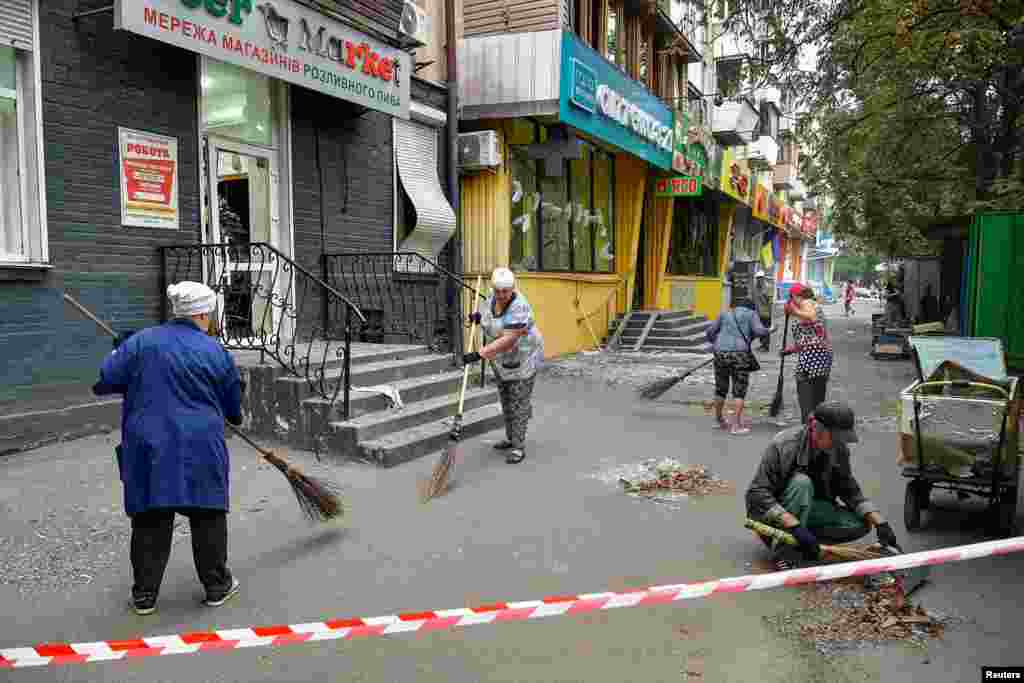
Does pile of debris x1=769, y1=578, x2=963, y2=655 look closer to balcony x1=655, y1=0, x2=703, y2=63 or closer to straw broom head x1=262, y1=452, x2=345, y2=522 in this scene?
straw broom head x1=262, y1=452, x2=345, y2=522

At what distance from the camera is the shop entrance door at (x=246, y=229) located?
809 centimetres

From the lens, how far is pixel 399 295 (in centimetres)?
1025

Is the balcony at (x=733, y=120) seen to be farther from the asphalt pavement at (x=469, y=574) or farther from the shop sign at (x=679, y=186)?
the asphalt pavement at (x=469, y=574)

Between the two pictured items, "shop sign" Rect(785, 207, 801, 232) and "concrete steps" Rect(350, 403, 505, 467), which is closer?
→ "concrete steps" Rect(350, 403, 505, 467)

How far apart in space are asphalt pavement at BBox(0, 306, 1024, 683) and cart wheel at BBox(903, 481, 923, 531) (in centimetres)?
7

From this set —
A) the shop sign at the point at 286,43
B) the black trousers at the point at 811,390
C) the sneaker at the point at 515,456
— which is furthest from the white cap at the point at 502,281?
the black trousers at the point at 811,390

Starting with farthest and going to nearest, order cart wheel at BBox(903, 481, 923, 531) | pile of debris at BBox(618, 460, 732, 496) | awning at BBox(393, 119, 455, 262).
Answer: awning at BBox(393, 119, 455, 262), pile of debris at BBox(618, 460, 732, 496), cart wheel at BBox(903, 481, 923, 531)

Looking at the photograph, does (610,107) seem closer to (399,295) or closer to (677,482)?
(399,295)

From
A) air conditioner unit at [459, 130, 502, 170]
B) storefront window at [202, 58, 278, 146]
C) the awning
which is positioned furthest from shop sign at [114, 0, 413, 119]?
air conditioner unit at [459, 130, 502, 170]

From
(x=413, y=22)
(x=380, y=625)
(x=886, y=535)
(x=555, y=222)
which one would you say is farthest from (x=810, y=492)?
(x=555, y=222)

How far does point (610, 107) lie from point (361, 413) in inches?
315

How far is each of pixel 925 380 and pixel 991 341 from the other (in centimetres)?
94

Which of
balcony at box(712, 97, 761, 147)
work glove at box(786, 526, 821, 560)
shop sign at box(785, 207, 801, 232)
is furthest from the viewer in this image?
shop sign at box(785, 207, 801, 232)

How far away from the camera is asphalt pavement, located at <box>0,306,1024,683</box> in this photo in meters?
3.23
